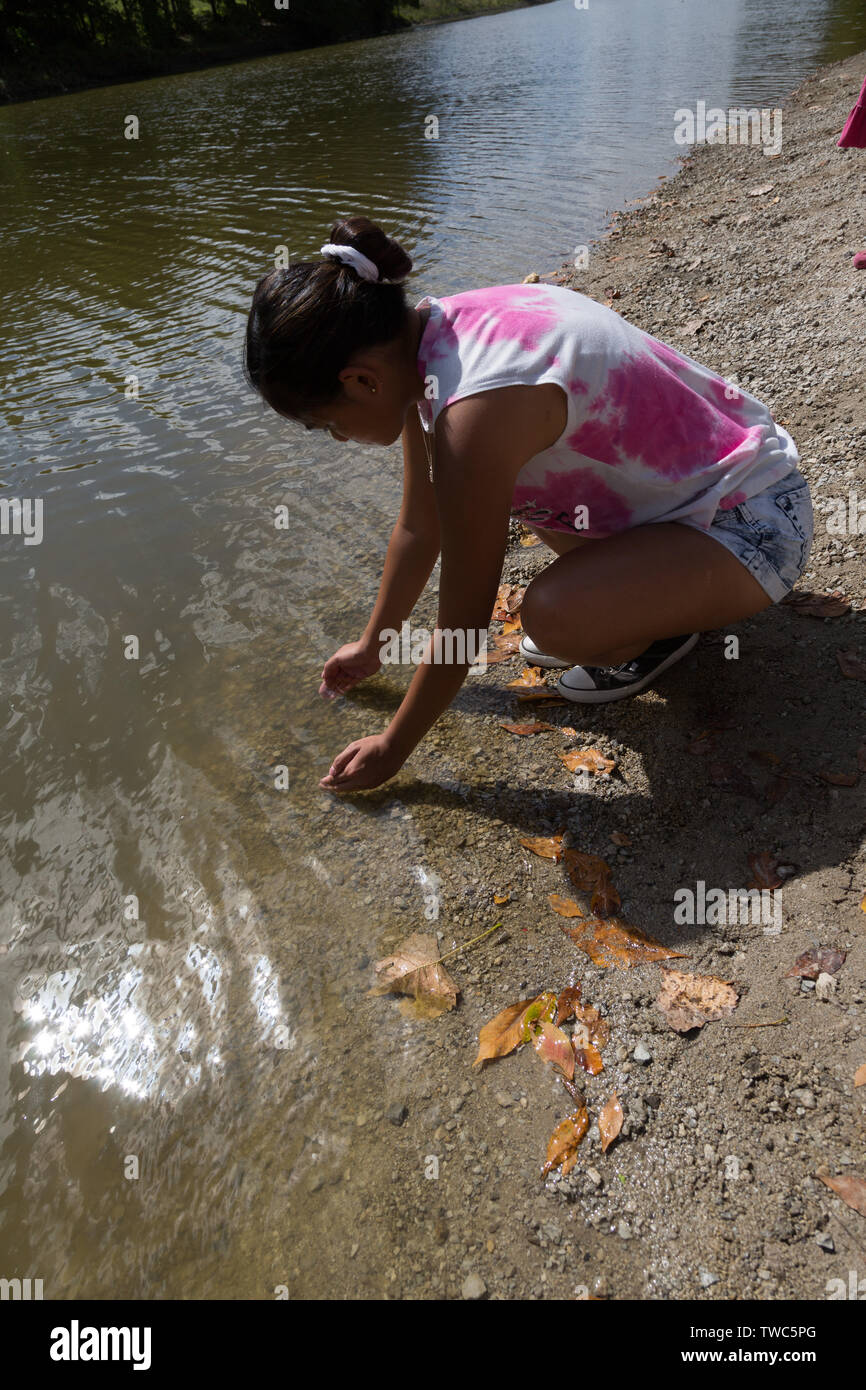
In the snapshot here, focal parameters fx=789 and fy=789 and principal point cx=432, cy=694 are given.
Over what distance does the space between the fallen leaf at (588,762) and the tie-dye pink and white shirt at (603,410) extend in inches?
26.1

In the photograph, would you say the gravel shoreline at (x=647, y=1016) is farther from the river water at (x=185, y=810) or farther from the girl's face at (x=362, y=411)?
the girl's face at (x=362, y=411)

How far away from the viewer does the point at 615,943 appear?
6.18 ft

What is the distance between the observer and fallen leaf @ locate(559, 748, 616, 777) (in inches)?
92.1

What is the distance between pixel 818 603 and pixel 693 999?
1481mm

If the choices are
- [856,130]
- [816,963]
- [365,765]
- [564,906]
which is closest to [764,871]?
[816,963]

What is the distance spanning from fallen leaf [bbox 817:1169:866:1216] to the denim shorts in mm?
1337

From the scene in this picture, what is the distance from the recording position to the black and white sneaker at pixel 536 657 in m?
2.75

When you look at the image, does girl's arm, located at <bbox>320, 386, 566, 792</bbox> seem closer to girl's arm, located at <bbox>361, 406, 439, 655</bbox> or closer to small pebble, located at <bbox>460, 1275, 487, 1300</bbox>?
girl's arm, located at <bbox>361, 406, 439, 655</bbox>

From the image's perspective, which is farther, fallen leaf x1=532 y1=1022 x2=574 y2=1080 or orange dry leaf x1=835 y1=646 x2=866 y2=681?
orange dry leaf x1=835 y1=646 x2=866 y2=681

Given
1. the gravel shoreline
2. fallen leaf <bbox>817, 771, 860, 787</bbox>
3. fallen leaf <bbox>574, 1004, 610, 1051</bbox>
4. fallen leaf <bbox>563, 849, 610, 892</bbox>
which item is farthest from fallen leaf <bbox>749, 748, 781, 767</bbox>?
fallen leaf <bbox>574, 1004, 610, 1051</bbox>

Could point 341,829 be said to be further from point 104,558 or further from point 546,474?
point 104,558

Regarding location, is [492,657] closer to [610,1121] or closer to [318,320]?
[318,320]
